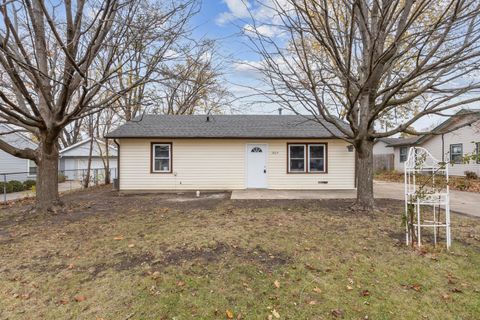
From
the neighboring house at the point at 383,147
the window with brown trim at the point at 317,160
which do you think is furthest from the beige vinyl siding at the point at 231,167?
the neighboring house at the point at 383,147

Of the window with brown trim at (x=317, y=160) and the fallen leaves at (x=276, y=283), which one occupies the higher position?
the window with brown trim at (x=317, y=160)

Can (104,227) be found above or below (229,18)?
below

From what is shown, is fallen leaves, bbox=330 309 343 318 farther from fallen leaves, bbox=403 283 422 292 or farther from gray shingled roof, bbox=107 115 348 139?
gray shingled roof, bbox=107 115 348 139

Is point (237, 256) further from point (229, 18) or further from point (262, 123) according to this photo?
point (262, 123)

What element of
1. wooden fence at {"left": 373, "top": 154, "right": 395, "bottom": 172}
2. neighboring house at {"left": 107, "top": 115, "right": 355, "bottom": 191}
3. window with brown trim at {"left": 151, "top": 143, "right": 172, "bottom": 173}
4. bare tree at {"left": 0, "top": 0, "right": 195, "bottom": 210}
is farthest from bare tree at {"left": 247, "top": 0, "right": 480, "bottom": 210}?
wooden fence at {"left": 373, "top": 154, "right": 395, "bottom": 172}

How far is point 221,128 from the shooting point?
521 inches

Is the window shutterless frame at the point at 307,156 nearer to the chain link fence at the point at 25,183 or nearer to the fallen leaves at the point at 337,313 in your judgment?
the fallen leaves at the point at 337,313

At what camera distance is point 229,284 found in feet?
11.9

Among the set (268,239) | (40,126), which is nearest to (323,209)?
(268,239)

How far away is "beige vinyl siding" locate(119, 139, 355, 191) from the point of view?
492 inches

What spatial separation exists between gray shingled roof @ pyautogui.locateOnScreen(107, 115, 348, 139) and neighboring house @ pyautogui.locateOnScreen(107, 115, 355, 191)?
0.05 m

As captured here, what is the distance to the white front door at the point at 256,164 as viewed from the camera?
1268cm

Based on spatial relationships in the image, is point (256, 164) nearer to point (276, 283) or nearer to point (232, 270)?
point (232, 270)

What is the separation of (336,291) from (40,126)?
25.4 ft
